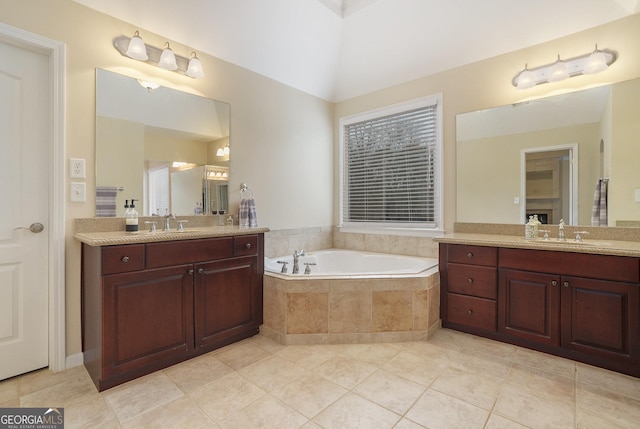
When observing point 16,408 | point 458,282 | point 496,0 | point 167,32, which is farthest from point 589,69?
point 16,408

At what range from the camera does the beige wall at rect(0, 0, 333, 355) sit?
2.08m

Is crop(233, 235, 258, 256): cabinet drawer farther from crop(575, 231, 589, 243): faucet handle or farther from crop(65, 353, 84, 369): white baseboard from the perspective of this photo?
crop(575, 231, 589, 243): faucet handle

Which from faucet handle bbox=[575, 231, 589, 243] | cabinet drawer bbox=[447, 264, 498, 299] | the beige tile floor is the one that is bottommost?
the beige tile floor

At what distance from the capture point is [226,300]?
7.79 feet

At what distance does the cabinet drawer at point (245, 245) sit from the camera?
2.44 m

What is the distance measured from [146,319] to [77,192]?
99 centimetres

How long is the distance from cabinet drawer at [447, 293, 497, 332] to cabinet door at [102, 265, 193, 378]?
2.10 m

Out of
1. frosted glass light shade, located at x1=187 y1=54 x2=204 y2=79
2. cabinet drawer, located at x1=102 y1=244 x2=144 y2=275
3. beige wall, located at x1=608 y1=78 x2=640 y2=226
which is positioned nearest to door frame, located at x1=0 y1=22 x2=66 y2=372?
cabinet drawer, located at x1=102 y1=244 x2=144 y2=275

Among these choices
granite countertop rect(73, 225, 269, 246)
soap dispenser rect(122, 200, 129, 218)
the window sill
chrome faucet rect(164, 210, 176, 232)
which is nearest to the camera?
granite countertop rect(73, 225, 269, 246)

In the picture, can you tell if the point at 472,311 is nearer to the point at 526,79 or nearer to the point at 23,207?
the point at 526,79

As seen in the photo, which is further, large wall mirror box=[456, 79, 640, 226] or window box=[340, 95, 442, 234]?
window box=[340, 95, 442, 234]

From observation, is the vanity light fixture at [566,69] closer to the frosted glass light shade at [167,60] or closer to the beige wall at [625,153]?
the beige wall at [625,153]

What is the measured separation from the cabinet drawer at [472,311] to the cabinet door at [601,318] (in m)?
0.46

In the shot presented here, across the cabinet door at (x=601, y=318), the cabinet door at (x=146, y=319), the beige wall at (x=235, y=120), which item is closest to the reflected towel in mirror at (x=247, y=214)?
the beige wall at (x=235, y=120)
